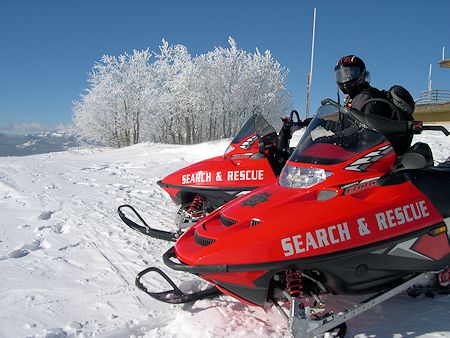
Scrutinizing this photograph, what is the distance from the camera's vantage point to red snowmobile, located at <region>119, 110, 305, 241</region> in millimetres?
4148

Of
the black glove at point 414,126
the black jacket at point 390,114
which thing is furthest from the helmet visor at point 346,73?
the black glove at point 414,126

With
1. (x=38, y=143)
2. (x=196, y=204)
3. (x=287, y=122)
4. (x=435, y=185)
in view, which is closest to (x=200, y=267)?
(x=435, y=185)

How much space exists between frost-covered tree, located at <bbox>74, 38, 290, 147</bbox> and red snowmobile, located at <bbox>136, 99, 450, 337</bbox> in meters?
26.8

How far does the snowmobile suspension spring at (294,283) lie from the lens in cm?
213

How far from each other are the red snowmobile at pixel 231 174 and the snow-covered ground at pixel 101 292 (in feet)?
1.42

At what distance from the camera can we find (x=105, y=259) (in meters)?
3.53

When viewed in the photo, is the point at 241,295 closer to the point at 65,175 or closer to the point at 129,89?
the point at 65,175

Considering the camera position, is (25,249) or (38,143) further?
(38,143)

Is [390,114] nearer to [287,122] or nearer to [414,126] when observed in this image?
[414,126]

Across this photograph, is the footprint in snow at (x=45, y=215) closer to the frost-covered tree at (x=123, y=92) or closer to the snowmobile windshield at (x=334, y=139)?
the snowmobile windshield at (x=334, y=139)

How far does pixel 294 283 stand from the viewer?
215cm

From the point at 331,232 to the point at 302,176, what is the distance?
44cm

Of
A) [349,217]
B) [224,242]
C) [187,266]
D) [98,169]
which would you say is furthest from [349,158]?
[98,169]

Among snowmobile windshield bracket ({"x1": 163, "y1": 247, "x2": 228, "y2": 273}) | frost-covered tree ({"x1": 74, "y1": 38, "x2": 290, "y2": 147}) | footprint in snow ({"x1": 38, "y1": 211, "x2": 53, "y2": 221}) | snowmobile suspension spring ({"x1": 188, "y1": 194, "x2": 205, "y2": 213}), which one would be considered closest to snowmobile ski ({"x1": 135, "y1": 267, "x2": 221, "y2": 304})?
snowmobile windshield bracket ({"x1": 163, "y1": 247, "x2": 228, "y2": 273})
